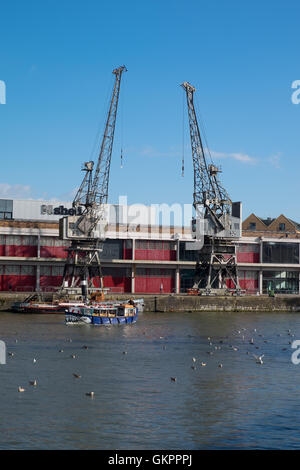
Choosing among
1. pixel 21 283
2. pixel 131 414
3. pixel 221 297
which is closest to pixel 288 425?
pixel 131 414

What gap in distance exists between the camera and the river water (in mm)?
28953

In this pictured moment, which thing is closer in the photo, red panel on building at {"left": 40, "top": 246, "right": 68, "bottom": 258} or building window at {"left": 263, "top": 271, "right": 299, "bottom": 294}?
red panel on building at {"left": 40, "top": 246, "right": 68, "bottom": 258}

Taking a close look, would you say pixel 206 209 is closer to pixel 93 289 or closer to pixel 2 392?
pixel 93 289

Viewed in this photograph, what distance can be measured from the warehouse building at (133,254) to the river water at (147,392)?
48.5 meters

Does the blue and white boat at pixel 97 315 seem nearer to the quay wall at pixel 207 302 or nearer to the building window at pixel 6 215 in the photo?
the quay wall at pixel 207 302

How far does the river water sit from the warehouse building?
48.5 m

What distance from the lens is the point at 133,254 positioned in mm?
118625

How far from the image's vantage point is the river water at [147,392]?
29.0 metres

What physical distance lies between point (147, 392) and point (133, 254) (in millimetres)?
81342

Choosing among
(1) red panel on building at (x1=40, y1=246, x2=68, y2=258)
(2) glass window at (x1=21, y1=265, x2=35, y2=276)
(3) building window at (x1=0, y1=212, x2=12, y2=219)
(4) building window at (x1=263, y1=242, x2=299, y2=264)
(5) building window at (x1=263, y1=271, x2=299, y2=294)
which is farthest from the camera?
(3) building window at (x1=0, y1=212, x2=12, y2=219)

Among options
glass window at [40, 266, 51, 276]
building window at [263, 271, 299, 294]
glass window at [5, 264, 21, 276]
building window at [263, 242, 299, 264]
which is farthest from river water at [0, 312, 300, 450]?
building window at [263, 271, 299, 294]

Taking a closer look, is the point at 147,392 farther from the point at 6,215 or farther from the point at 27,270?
the point at 6,215

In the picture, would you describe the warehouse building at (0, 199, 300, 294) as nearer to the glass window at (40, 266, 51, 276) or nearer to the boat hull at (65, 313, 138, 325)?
the glass window at (40, 266, 51, 276)
